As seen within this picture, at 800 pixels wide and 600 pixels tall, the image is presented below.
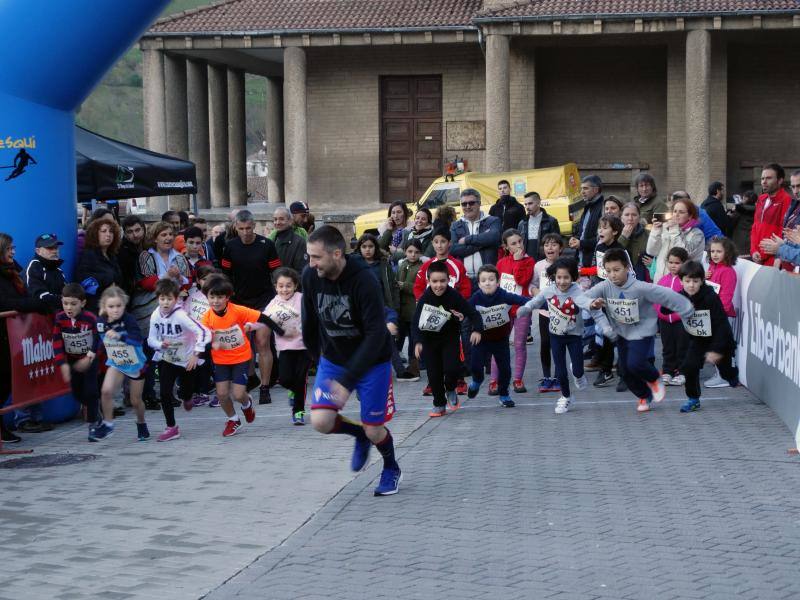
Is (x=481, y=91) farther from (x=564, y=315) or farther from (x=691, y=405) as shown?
(x=691, y=405)

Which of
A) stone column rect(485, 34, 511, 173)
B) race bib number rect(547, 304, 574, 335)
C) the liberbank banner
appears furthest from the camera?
stone column rect(485, 34, 511, 173)

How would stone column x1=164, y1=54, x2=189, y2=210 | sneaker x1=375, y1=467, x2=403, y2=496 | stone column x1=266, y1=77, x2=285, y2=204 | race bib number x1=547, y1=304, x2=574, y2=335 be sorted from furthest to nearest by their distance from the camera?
stone column x1=266, y1=77, x2=285, y2=204, stone column x1=164, y1=54, x2=189, y2=210, race bib number x1=547, y1=304, x2=574, y2=335, sneaker x1=375, y1=467, x2=403, y2=496

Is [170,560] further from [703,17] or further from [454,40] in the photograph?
[454,40]

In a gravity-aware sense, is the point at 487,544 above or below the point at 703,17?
below

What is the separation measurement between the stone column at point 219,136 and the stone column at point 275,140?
162 centimetres

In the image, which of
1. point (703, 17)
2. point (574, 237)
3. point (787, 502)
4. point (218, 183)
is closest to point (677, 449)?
point (787, 502)

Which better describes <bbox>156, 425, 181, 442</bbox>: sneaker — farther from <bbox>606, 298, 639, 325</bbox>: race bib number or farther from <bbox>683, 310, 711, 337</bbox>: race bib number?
<bbox>683, 310, 711, 337</bbox>: race bib number

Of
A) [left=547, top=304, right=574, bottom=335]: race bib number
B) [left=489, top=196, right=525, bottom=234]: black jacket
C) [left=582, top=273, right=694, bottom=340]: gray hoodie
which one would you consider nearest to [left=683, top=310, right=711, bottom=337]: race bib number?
[left=582, top=273, right=694, bottom=340]: gray hoodie

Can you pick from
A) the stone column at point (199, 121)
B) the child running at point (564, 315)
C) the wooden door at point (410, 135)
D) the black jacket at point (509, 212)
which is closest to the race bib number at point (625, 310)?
the child running at point (564, 315)

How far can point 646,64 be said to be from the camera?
33.7 meters

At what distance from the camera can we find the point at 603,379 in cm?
1273

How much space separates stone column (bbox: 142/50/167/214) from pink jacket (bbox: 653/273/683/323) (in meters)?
23.0

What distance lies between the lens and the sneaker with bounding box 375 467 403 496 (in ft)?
26.3

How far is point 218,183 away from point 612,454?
100ft
